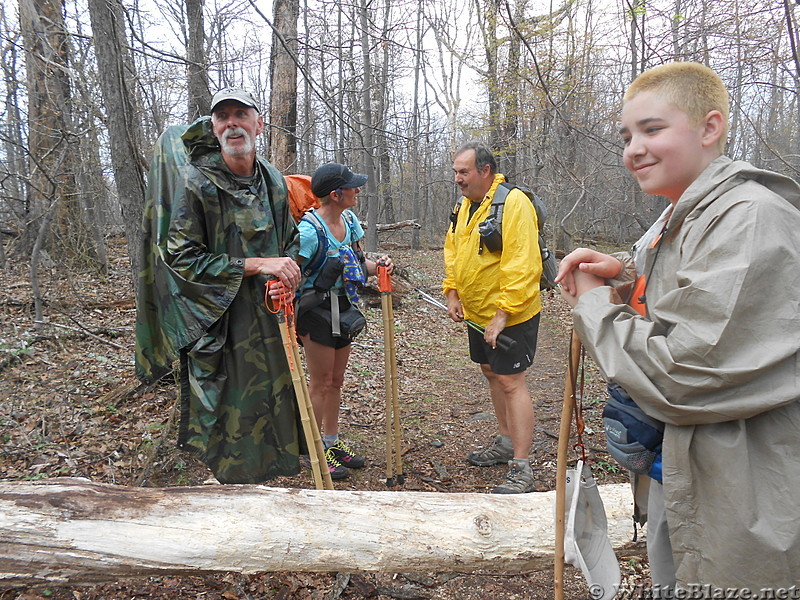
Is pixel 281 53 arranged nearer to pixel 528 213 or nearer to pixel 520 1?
pixel 528 213

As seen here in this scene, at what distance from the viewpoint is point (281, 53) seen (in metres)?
6.61

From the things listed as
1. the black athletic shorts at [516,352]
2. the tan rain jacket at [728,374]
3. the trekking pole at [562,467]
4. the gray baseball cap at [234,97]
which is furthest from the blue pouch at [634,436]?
the gray baseball cap at [234,97]

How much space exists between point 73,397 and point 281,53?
4836 millimetres

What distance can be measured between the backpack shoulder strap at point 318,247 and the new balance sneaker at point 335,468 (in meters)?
1.53

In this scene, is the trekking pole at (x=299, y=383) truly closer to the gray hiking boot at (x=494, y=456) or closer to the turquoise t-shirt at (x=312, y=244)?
the turquoise t-shirt at (x=312, y=244)

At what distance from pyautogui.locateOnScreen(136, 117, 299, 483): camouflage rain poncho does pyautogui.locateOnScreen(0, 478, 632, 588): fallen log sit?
2.28 ft

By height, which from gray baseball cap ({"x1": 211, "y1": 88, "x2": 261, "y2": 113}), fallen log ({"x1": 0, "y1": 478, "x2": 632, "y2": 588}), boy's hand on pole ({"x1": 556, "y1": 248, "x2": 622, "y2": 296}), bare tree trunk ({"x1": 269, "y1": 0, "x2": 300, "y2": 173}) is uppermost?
bare tree trunk ({"x1": 269, "y1": 0, "x2": 300, "y2": 173})

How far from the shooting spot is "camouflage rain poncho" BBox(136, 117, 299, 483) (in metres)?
3.05

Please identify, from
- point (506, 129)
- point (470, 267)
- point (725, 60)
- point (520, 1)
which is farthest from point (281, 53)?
point (506, 129)

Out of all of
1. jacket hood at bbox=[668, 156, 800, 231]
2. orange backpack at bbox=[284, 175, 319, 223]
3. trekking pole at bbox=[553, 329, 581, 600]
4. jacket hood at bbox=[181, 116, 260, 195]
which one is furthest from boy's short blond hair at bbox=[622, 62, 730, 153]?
orange backpack at bbox=[284, 175, 319, 223]

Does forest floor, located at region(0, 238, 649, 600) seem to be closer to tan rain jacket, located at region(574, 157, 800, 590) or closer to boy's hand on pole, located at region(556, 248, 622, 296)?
tan rain jacket, located at region(574, 157, 800, 590)

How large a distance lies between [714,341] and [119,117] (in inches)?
179

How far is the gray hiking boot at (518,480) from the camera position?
366cm

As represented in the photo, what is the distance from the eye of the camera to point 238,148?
3.11 m
